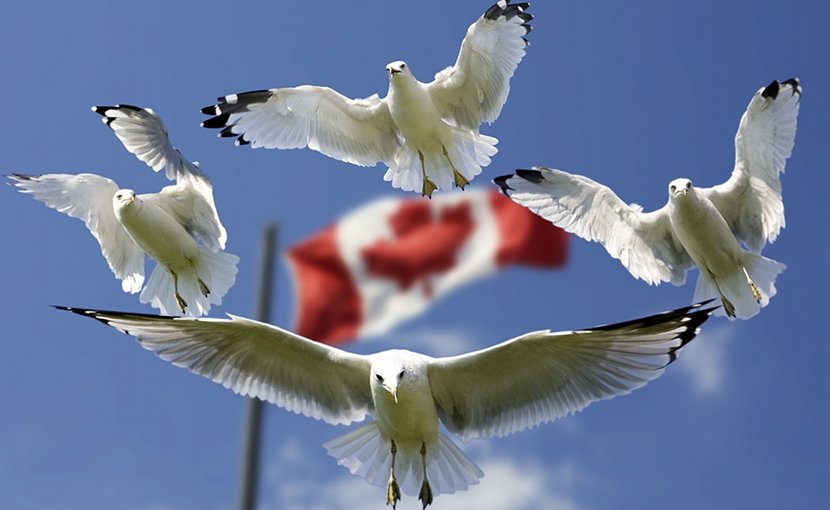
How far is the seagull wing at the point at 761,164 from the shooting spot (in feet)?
26.3

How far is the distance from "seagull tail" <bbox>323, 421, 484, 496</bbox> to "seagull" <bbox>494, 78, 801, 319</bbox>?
2.16m

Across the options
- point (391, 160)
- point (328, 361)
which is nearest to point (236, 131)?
point (391, 160)

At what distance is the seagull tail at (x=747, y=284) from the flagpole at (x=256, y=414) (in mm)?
2632

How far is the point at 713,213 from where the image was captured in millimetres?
7922

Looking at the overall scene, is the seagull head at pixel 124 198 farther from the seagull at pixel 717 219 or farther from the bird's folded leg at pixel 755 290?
the bird's folded leg at pixel 755 290

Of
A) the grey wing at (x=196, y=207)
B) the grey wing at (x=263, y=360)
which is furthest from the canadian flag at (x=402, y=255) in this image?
the grey wing at (x=263, y=360)

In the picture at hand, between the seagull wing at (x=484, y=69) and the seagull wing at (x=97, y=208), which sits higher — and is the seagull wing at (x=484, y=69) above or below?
above

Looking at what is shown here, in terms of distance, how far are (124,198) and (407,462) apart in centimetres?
262

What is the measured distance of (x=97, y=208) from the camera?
8.81m

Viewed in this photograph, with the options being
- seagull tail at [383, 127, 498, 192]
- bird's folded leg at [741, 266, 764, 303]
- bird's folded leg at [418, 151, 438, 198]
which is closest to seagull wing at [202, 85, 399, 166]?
seagull tail at [383, 127, 498, 192]

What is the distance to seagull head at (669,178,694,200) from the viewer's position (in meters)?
7.89

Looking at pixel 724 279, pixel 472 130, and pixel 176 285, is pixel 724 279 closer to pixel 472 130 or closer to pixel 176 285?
pixel 472 130

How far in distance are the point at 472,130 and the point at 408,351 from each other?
2.69 metres

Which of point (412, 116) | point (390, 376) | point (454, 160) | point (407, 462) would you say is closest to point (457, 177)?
point (454, 160)
